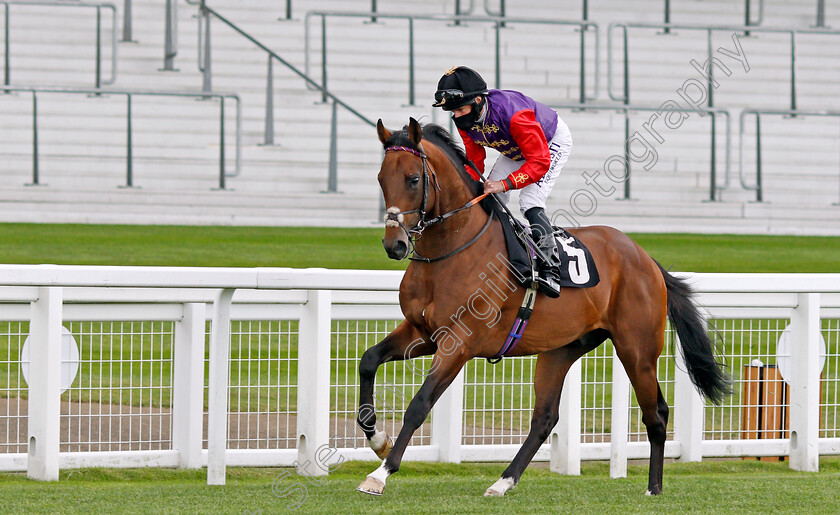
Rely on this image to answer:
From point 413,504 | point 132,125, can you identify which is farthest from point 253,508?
point 132,125

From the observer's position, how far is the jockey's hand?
429cm

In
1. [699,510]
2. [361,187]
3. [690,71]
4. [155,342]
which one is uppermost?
[690,71]

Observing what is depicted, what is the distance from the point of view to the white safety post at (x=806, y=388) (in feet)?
17.3

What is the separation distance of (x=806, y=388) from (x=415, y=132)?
239 cm

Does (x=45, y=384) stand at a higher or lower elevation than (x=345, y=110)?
lower

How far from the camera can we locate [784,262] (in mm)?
9719

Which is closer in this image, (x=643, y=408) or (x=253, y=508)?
(x=253, y=508)

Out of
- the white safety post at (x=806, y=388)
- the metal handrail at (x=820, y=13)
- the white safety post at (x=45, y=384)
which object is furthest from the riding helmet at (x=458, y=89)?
the metal handrail at (x=820, y=13)

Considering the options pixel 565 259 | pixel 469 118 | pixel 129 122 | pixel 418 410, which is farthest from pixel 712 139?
pixel 418 410

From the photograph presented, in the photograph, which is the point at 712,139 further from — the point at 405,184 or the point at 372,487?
the point at 372,487

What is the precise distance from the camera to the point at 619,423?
16.4ft

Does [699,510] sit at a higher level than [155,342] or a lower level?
lower

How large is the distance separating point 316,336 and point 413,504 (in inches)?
37.4

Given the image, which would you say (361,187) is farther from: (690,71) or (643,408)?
(643,408)
